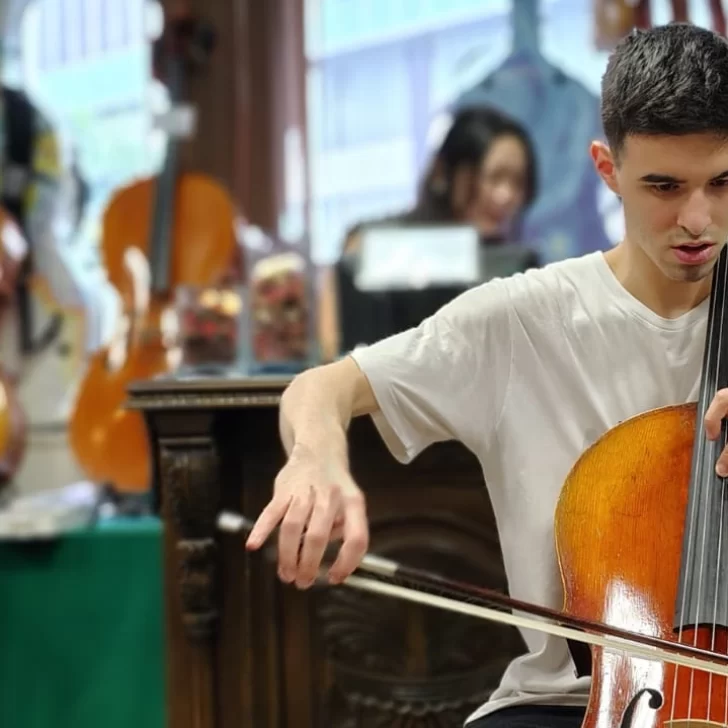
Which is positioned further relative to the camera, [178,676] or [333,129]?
[333,129]

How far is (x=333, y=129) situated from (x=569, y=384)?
1694mm

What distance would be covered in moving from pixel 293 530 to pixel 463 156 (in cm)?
173

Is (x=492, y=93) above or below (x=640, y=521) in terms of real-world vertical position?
above

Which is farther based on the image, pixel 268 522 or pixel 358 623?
pixel 358 623

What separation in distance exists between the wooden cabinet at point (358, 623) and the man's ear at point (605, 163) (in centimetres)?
42

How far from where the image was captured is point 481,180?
2.12 metres

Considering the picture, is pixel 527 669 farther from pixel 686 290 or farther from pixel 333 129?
pixel 333 129

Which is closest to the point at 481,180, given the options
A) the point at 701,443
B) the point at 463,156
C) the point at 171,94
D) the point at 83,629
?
the point at 463,156

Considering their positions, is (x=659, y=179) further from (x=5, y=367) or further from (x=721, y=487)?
(x=5, y=367)

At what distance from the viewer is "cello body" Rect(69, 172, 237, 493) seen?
1.73 meters

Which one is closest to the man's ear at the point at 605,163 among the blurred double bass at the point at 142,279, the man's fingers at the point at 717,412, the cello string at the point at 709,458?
the cello string at the point at 709,458

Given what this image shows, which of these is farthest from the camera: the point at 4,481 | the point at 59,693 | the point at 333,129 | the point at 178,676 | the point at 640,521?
the point at 333,129

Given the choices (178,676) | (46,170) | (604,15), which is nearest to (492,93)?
(604,15)

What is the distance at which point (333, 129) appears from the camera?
2.43 meters
